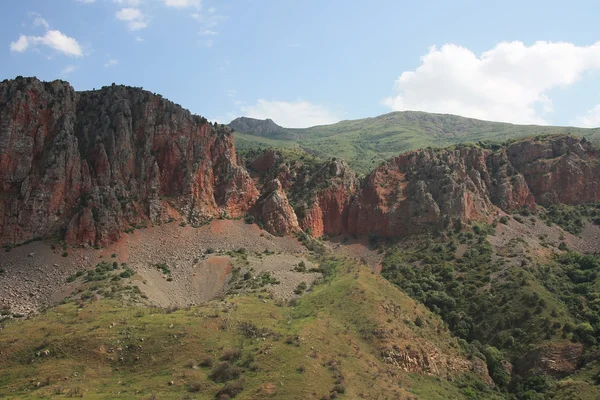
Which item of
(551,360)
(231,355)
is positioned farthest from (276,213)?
(551,360)

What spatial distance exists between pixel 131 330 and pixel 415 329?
44568 mm

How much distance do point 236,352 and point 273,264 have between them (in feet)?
141

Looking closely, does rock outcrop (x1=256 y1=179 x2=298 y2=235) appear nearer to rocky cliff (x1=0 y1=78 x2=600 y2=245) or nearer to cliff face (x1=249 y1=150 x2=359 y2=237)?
rocky cliff (x1=0 y1=78 x2=600 y2=245)

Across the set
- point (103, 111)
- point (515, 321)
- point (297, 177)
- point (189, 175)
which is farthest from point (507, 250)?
point (103, 111)

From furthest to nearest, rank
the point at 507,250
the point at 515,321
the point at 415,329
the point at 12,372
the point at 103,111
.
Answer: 1. the point at 507,250
2. the point at 103,111
3. the point at 515,321
4. the point at 415,329
5. the point at 12,372

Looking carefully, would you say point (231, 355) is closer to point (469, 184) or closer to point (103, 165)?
point (103, 165)

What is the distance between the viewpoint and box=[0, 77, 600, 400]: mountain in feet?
187

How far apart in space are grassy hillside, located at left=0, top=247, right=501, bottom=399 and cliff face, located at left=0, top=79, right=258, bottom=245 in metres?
26.2

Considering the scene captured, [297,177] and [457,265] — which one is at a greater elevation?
[297,177]

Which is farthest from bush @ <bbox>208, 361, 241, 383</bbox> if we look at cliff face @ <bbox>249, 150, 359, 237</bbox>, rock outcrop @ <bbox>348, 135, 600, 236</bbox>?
rock outcrop @ <bbox>348, 135, 600, 236</bbox>

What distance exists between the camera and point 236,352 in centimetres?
5772

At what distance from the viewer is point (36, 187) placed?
92.9 metres

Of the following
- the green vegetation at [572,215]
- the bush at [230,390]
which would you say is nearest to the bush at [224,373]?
the bush at [230,390]

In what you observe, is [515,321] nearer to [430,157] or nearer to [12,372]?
[430,157]
